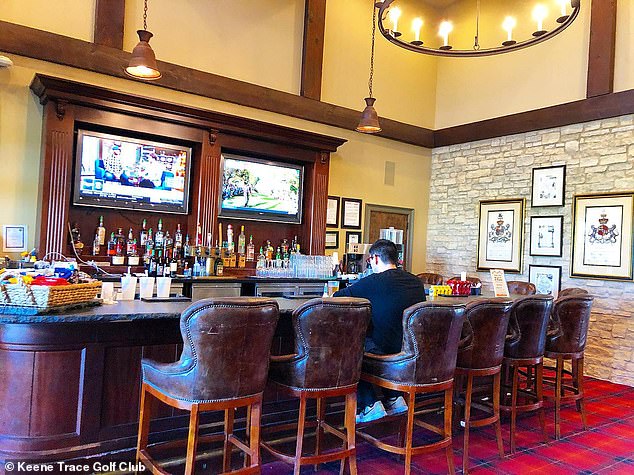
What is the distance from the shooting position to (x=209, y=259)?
5691 mm

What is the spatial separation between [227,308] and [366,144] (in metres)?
5.63

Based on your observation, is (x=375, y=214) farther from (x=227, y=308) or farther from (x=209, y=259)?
(x=227, y=308)

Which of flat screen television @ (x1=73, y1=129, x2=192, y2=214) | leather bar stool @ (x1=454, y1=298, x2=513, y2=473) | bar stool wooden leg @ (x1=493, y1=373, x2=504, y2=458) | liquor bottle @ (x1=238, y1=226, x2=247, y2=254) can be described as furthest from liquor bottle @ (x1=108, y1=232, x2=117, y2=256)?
bar stool wooden leg @ (x1=493, y1=373, x2=504, y2=458)

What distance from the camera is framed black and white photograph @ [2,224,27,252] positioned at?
484cm

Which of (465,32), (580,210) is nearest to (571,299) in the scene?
(580,210)

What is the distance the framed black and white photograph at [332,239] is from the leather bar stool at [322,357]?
14.2ft

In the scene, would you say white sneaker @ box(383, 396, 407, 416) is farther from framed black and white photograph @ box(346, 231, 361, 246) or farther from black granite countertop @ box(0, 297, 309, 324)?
framed black and white photograph @ box(346, 231, 361, 246)

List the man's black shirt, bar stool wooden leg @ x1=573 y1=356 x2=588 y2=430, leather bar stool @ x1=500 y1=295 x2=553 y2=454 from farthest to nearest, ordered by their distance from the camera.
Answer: bar stool wooden leg @ x1=573 y1=356 x2=588 y2=430, leather bar stool @ x1=500 y1=295 x2=553 y2=454, the man's black shirt

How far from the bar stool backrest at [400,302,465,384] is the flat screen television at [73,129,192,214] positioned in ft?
11.8

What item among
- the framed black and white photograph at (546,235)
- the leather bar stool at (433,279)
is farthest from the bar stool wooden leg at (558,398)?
the framed black and white photograph at (546,235)

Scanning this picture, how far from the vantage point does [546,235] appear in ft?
21.4

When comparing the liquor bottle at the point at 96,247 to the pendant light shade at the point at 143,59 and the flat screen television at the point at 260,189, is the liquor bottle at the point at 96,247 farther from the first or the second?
the pendant light shade at the point at 143,59

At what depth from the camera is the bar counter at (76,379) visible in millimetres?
2561

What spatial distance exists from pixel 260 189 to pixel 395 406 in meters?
3.63
